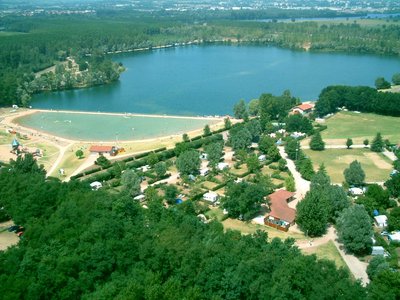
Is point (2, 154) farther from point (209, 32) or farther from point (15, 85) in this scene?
point (209, 32)

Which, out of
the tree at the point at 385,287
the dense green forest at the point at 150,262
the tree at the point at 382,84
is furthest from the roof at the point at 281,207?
the tree at the point at 382,84

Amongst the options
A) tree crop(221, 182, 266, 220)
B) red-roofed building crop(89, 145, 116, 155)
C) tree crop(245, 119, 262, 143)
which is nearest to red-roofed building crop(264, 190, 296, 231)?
tree crop(221, 182, 266, 220)

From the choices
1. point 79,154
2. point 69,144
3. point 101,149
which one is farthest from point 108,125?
point 79,154

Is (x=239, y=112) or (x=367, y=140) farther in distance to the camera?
(x=239, y=112)

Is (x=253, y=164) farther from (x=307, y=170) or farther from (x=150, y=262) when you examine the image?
(x=150, y=262)

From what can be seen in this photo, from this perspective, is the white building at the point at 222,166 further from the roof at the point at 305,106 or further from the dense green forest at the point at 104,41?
the dense green forest at the point at 104,41

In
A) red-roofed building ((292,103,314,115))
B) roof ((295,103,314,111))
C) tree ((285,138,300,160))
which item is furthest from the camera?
roof ((295,103,314,111))

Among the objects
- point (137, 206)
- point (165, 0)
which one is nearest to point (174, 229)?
point (137, 206)

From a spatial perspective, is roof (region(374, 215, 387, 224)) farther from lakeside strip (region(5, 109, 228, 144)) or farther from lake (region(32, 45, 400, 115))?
lake (region(32, 45, 400, 115))
